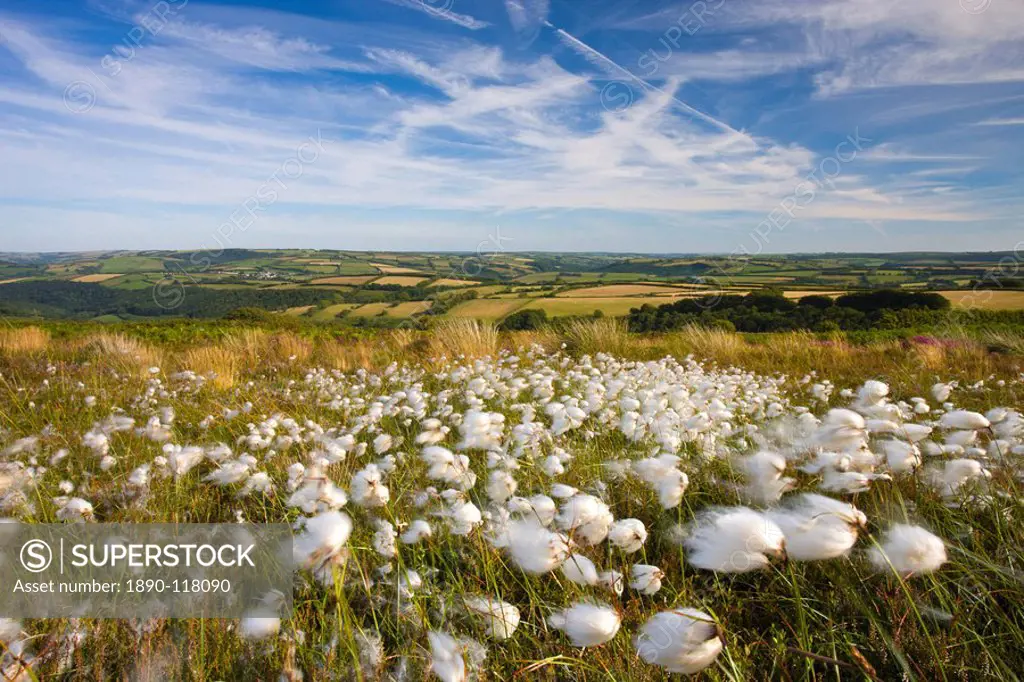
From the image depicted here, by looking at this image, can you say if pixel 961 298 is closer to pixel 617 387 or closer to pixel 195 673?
pixel 617 387

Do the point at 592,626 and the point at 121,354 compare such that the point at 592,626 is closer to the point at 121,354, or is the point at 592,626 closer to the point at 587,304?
the point at 121,354

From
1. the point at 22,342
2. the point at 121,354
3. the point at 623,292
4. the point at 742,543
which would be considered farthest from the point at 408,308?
the point at 742,543

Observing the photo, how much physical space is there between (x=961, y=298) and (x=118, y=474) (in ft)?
87.1

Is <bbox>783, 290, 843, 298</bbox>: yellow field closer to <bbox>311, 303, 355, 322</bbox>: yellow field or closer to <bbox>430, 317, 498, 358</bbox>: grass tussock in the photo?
<bbox>430, 317, 498, 358</bbox>: grass tussock

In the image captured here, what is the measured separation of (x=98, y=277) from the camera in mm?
46250

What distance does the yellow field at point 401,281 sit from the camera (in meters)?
32.0

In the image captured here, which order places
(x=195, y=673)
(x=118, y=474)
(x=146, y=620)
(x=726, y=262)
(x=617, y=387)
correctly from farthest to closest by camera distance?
1. (x=726, y=262)
2. (x=617, y=387)
3. (x=118, y=474)
4. (x=146, y=620)
5. (x=195, y=673)

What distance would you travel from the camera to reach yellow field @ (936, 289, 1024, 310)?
772 inches

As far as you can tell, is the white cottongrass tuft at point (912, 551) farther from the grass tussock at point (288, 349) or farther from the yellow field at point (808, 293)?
the yellow field at point (808, 293)

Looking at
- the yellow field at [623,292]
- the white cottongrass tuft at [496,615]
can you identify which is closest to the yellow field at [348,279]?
the yellow field at [623,292]

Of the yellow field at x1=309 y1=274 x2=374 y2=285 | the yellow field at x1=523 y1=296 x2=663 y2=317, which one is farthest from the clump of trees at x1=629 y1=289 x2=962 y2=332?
the yellow field at x1=309 y1=274 x2=374 y2=285

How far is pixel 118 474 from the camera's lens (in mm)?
3975

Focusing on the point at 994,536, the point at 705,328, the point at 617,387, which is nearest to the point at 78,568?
the point at 617,387

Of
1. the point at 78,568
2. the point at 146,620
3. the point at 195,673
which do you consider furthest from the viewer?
the point at 78,568
